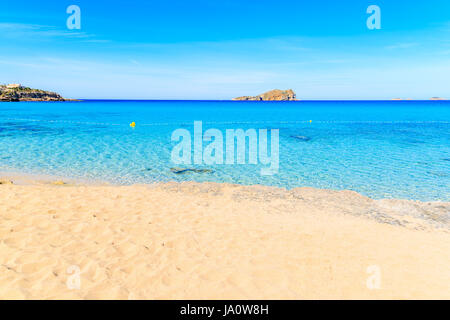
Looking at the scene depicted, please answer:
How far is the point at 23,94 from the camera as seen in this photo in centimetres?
15975

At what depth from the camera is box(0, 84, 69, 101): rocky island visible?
479ft

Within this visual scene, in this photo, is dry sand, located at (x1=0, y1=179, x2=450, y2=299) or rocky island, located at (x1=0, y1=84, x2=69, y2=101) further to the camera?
rocky island, located at (x1=0, y1=84, x2=69, y2=101)

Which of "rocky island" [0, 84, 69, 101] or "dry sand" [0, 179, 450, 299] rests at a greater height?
"rocky island" [0, 84, 69, 101]

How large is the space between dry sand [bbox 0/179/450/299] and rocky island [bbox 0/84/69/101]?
582ft

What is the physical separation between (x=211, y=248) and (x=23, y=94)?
19880 centimetres

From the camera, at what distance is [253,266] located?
20.1ft

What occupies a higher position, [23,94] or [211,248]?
[23,94]

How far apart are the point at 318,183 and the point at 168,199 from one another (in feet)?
27.9

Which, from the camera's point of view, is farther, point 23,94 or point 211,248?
point 23,94

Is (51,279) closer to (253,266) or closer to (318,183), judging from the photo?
(253,266)

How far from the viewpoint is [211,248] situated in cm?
694

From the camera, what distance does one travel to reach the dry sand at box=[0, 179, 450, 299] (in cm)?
530

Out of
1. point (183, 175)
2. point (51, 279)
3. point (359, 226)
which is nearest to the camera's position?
point (51, 279)

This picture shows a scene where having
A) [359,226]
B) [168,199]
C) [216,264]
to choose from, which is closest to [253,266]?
[216,264]
